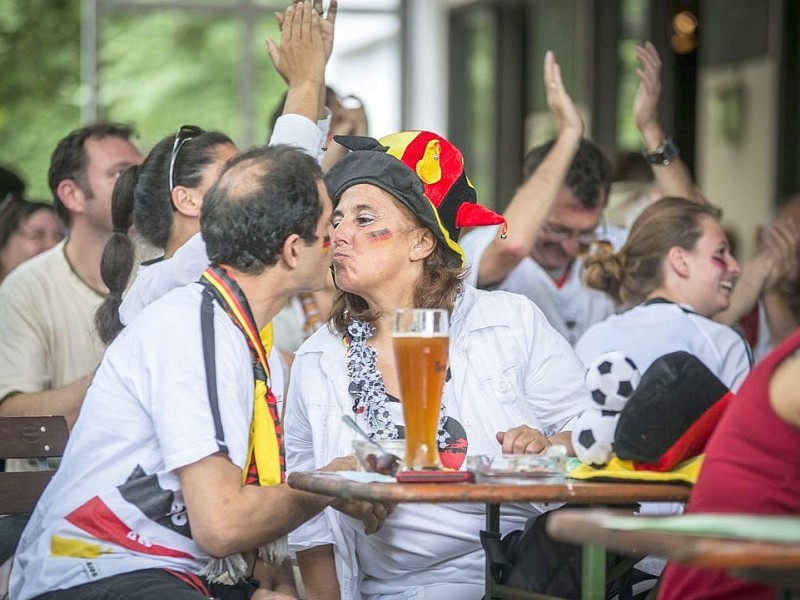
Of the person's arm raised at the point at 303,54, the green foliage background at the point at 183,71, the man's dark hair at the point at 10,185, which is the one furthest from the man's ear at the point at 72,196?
the green foliage background at the point at 183,71

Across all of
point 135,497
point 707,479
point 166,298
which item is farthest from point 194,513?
point 707,479

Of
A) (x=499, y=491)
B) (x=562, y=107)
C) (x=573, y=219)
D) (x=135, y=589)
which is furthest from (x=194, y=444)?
(x=573, y=219)

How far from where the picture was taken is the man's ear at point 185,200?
12.6ft

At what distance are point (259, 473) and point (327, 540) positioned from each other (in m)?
0.56

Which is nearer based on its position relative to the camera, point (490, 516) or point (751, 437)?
point (751, 437)

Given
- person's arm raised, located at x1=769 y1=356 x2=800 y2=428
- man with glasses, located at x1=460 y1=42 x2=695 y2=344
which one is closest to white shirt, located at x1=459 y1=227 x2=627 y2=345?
man with glasses, located at x1=460 y1=42 x2=695 y2=344

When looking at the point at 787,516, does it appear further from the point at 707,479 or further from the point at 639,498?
the point at 639,498

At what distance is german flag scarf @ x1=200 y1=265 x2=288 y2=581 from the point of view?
2936mm

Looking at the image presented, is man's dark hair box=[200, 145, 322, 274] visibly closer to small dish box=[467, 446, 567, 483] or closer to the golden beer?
the golden beer

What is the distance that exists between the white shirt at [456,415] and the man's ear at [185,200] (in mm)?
524

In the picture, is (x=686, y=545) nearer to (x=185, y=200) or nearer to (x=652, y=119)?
(x=185, y=200)

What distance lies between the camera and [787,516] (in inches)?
88.0

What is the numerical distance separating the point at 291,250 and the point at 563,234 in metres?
2.52

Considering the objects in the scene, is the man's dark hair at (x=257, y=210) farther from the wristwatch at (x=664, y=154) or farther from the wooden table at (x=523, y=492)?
the wristwatch at (x=664, y=154)
